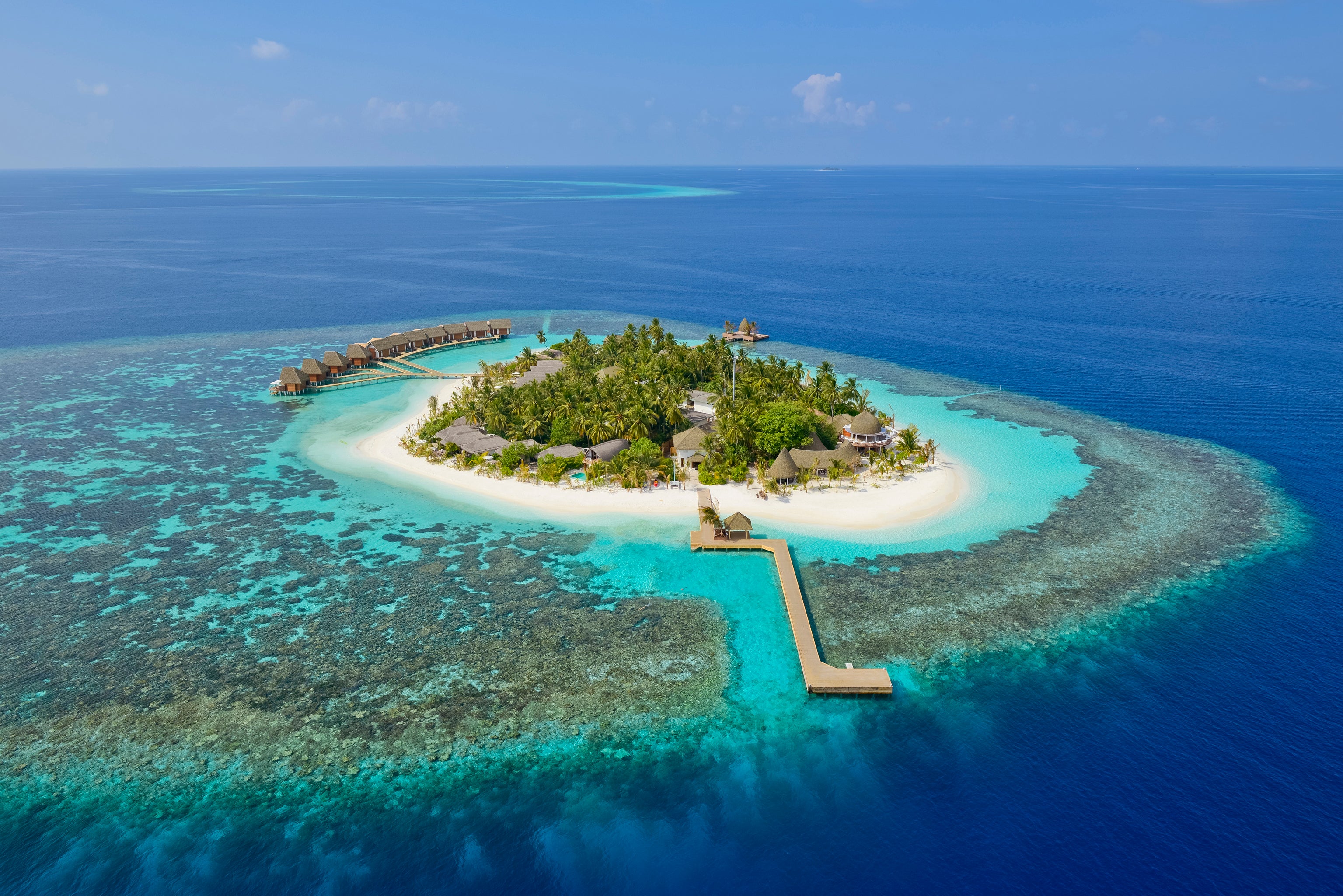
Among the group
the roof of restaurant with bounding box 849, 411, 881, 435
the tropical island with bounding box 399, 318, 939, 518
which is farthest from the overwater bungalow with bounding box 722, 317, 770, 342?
the roof of restaurant with bounding box 849, 411, 881, 435

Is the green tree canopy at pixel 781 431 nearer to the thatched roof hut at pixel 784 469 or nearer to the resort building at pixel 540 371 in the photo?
the thatched roof hut at pixel 784 469

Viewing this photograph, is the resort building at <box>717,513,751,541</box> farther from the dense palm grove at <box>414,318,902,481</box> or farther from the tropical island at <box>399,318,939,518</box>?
the dense palm grove at <box>414,318,902,481</box>

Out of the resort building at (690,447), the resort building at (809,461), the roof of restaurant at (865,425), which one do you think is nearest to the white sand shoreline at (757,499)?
the resort building at (809,461)

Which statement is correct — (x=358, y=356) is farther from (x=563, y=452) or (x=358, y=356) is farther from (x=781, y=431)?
(x=781, y=431)

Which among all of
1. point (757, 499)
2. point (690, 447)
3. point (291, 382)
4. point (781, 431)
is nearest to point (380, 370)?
point (291, 382)

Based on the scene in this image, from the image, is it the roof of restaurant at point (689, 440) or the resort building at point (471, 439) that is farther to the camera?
the resort building at point (471, 439)

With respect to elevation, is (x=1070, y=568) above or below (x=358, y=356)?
above
